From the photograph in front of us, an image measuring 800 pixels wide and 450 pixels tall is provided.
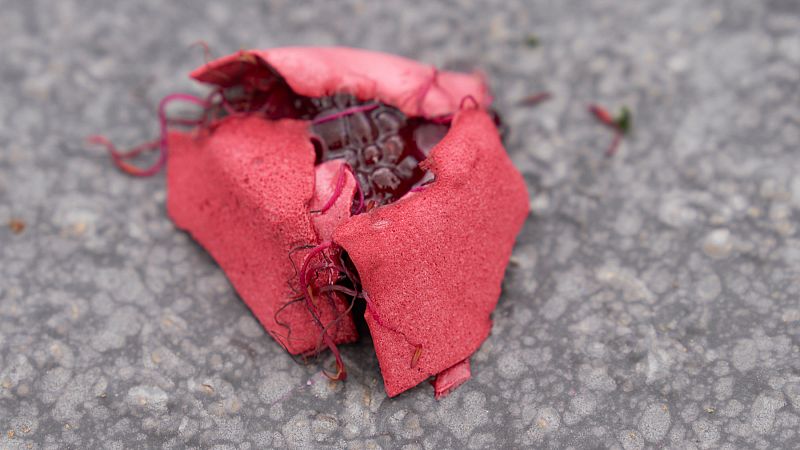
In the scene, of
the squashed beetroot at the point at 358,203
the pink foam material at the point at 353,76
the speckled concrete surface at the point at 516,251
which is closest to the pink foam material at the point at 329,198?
the squashed beetroot at the point at 358,203

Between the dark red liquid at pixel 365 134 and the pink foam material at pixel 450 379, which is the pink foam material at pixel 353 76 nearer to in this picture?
the dark red liquid at pixel 365 134

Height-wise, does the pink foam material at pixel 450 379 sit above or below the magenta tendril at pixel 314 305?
below

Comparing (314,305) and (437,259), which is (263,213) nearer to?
(314,305)

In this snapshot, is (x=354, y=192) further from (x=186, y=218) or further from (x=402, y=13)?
(x=402, y=13)

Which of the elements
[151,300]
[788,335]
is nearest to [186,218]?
[151,300]

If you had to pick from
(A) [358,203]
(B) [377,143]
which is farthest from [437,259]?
(B) [377,143]

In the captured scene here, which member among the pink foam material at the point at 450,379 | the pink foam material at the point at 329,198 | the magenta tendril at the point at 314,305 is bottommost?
the pink foam material at the point at 450,379
